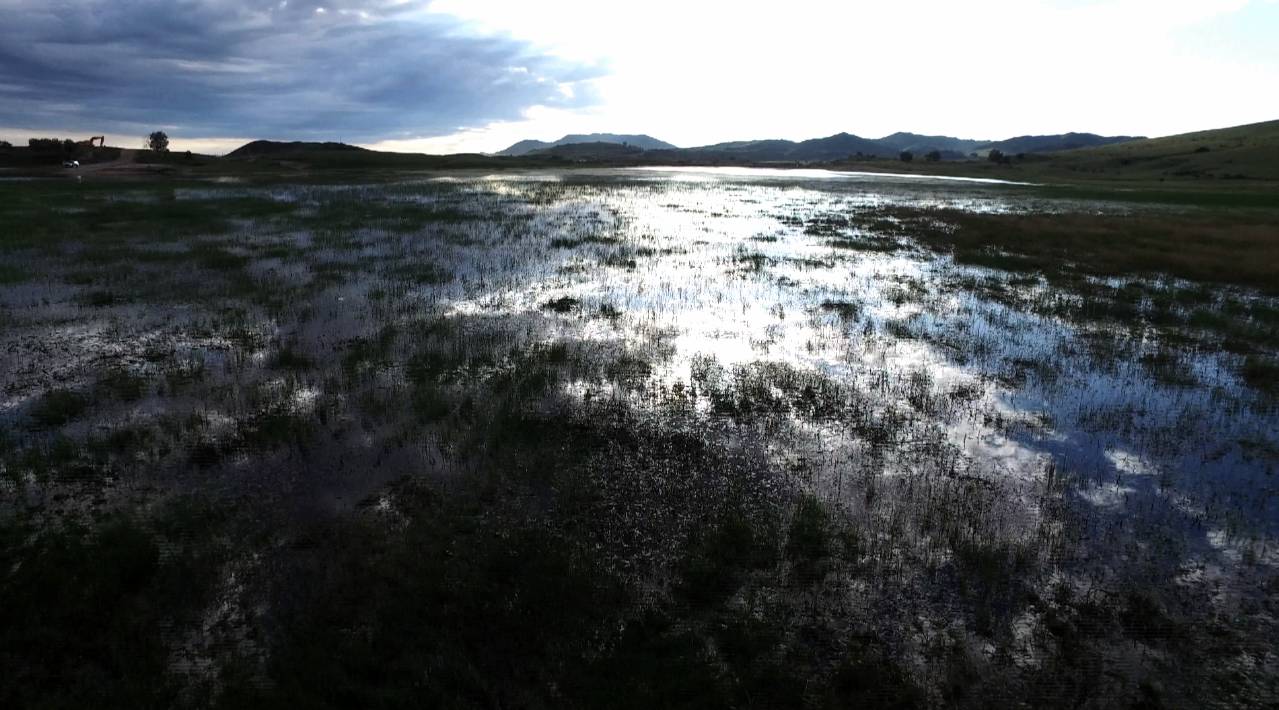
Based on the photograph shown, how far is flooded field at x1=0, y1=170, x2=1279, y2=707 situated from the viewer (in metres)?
6.05

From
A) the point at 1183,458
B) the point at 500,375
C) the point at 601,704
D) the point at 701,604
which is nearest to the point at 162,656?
the point at 601,704

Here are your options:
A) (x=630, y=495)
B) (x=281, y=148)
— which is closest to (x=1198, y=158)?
(x=630, y=495)

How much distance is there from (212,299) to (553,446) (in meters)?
15.3

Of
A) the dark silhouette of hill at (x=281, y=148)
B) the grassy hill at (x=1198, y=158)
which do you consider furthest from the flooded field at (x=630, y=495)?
the dark silhouette of hill at (x=281, y=148)

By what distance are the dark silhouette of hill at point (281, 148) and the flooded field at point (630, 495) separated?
439 feet

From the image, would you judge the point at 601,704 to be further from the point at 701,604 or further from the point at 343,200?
the point at 343,200

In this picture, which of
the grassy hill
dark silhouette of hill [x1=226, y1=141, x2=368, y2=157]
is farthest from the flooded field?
dark silhouette of hill [x1=226, y1=141, x2=368, y2=157]

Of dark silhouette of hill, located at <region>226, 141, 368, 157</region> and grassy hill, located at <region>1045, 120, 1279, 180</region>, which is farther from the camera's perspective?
dark silhouette of hill, located at <region>226, 141, 368, 157</region>

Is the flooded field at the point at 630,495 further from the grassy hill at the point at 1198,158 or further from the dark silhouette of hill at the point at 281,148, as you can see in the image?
the dark silhouette of hill at the point at 281,148

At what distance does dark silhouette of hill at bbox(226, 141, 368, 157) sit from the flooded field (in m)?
134

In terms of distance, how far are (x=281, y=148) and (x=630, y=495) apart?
169 m

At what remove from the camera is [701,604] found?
689 centimetres

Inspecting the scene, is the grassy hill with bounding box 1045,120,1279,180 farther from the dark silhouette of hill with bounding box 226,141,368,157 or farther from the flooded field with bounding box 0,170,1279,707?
the dark silhouette of hill with bounding box 226,141,368,157

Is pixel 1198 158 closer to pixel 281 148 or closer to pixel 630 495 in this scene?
pixel 630 495
